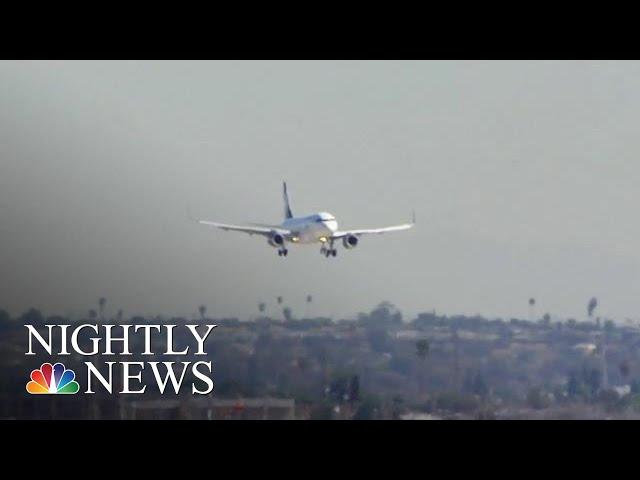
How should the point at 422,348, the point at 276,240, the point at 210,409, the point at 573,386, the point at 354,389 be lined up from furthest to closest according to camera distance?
the point at 573,386
the point at 422,348
the point at 276,240
the point at 354,389
the point at 210,409

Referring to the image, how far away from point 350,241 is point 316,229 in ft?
3.99

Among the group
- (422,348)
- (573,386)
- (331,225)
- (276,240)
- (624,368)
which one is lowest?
(573,386)

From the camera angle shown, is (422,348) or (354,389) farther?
(422,348)

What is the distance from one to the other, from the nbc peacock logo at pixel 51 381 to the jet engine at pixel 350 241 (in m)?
10.2

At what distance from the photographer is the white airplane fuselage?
57.5 m

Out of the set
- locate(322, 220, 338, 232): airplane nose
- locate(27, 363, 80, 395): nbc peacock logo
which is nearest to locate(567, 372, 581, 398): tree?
locate(322, 220, 338, 232): airplane nose

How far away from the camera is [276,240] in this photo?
56719 mm

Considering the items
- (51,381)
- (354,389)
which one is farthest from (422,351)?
(51,381)

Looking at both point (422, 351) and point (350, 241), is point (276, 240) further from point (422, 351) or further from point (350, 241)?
point (422, 351)

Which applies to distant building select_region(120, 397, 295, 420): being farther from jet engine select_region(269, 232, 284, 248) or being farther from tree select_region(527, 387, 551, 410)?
tree select_region(527, 387, 551, 410)

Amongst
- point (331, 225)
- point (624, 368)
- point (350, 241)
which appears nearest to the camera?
point (331, 225)

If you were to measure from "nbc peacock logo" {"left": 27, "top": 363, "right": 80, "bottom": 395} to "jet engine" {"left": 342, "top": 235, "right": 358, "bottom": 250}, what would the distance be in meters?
10.2

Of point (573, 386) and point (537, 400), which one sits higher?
point (573, 386)
